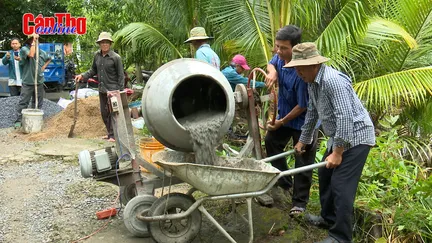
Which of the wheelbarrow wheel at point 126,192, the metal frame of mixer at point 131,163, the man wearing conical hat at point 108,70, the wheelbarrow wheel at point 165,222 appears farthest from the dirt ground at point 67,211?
the man wearing conical hat at point 108,70

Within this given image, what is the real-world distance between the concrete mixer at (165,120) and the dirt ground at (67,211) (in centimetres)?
42

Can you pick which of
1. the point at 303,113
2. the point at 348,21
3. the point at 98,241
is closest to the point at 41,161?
the point at 98,241

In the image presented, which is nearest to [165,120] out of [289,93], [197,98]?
[197,98]

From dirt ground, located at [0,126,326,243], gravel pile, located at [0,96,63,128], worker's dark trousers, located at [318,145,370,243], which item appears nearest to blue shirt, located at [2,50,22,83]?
gravel pile, located at [0,96,63,128]

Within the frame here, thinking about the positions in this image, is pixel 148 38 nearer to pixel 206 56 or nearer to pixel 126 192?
pixel 206 56

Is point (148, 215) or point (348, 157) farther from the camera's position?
point (148, 215)

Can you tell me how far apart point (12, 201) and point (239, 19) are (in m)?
3.77

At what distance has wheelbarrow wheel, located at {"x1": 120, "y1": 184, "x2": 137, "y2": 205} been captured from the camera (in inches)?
171

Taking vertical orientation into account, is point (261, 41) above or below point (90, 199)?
above

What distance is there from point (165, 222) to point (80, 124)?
5463 millimetres

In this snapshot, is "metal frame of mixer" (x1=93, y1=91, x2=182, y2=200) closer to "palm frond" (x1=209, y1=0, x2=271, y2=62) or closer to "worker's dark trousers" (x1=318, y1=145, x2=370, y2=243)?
"worker's dark trousers" (x1=318, y1=145, x2=370, y2=243)

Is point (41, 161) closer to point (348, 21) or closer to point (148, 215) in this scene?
point (148, 215)

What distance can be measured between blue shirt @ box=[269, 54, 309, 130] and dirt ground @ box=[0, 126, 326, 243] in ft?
2.92

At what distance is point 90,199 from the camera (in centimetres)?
506
